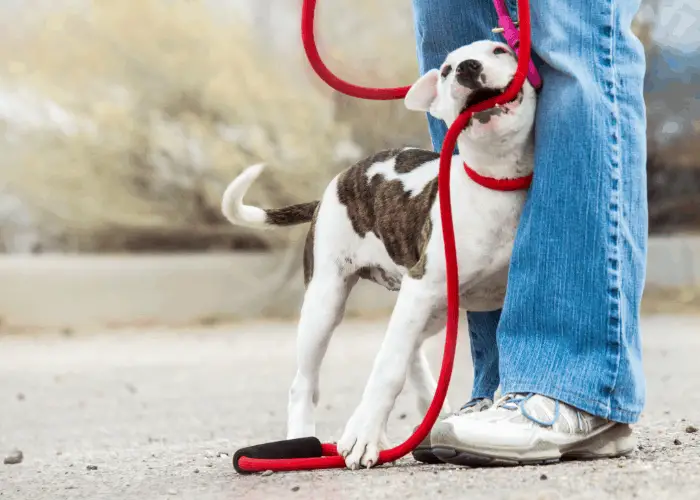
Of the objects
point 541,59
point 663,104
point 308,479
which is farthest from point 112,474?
point 663,104

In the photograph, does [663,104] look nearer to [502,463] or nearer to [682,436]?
[682,436]

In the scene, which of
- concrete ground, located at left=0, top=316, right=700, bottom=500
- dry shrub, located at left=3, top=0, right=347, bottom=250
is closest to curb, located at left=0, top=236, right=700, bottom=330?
dry shrub, located at left=3, top=0, right=347, bottom=250

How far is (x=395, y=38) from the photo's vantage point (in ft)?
23.2

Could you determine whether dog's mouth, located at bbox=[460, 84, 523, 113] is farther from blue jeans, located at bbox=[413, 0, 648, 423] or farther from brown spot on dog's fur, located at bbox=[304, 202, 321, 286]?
brown spot on dog's fur, located at bbox=[304, 202, 321, 286]

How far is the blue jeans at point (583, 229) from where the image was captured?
1.61 meters

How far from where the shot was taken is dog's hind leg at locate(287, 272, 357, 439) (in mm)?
2100

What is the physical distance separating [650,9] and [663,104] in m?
0.65

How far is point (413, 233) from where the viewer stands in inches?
75.5

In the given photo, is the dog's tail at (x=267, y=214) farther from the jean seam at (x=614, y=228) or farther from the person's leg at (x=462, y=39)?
the jean seam at (x=614, y=228)

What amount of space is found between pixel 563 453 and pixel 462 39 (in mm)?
817

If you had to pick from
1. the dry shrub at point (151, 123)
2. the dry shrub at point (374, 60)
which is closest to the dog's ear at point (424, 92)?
the dry shrub at point (374, 60)

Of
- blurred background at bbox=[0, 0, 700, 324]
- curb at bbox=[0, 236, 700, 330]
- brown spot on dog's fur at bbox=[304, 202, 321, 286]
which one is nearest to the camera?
brown spot on dog's fur at bbox=[304, 202, 321, 286]

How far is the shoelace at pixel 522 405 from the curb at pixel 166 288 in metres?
4.92

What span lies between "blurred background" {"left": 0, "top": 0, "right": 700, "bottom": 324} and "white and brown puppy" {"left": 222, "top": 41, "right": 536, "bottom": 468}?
492cm
